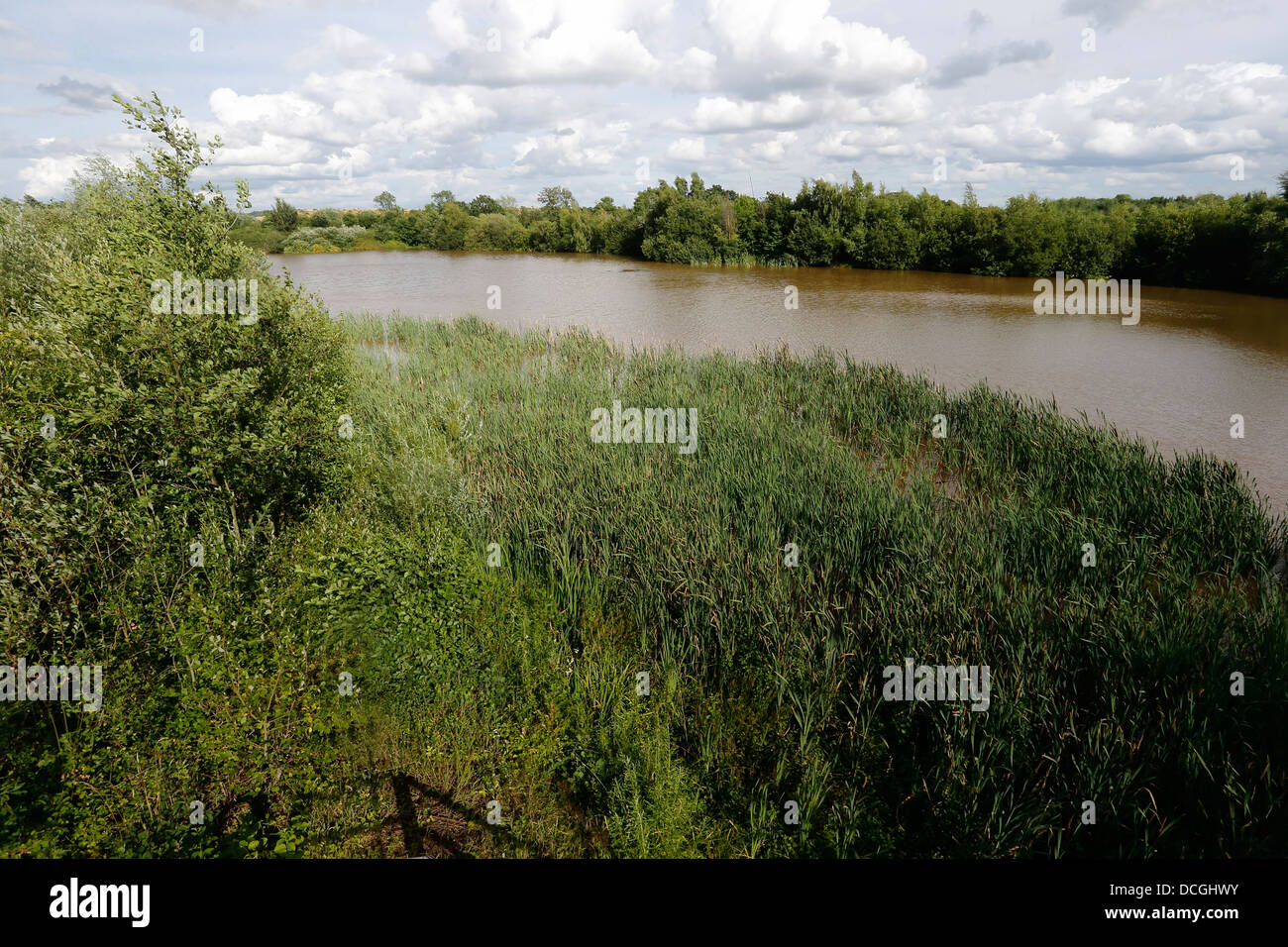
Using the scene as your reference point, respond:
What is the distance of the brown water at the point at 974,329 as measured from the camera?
47.3 ft

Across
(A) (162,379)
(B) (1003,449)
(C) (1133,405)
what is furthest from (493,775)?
(C) (1133,405)

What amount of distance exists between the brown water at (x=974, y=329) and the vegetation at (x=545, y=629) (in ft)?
22.2

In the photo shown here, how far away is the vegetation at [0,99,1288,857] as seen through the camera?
13.9 ft

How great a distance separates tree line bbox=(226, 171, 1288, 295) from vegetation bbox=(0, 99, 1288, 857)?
19017 millimetres

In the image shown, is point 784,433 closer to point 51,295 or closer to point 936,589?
point 936,589

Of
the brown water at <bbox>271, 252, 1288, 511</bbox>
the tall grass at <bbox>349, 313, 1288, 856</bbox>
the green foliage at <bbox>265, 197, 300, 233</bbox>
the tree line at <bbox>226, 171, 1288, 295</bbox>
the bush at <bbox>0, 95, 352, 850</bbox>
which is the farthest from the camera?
the green foliage at <bbox>265, 197, 300, 233</bbox>

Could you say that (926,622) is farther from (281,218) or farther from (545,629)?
(281,218)

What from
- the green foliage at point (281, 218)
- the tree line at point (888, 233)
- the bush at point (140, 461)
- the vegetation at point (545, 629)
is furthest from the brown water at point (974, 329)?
the green foliage at point (281, 218)

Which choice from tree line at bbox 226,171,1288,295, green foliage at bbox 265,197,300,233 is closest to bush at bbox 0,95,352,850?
tree line at bbox 226,171,1288,295

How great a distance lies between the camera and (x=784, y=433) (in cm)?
1017

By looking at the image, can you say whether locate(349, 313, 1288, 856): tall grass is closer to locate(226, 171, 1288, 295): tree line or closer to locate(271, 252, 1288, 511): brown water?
locate(271, 252, 1288, 511): brown water

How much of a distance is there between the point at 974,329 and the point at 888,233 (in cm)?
2648

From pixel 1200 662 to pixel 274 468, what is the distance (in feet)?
28.4
